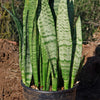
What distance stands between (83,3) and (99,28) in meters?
0.81

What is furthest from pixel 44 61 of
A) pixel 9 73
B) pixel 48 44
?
pixel 9 73

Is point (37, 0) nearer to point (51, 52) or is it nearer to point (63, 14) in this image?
point (63, 14)

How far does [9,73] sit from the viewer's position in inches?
87.7

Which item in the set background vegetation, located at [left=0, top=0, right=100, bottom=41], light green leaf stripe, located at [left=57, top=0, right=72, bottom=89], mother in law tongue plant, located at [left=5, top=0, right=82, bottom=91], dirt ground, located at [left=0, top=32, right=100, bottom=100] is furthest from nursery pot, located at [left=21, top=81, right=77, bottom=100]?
background vegetation, located at [left=0, top=0, right=100, bottom=41]

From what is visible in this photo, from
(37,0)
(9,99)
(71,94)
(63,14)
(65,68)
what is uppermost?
(37,0)

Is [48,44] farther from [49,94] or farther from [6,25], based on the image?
[6,25]

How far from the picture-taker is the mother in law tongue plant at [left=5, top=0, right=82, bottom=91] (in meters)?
1.25

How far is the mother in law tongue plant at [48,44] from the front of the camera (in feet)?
4.09

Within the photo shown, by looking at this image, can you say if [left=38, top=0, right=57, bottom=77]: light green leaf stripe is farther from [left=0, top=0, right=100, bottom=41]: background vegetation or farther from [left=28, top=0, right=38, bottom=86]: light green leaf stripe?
[left=0, top=0, right=100, bottom=41]: background vegetation

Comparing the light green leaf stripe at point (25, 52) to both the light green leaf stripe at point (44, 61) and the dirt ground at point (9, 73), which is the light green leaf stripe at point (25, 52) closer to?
the light green leaf stripe at point (44, 61)

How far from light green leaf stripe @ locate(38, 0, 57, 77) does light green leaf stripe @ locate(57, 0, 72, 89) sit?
5cm

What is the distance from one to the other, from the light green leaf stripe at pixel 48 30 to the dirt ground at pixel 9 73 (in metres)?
1.09

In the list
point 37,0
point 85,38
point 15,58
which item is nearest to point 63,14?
point 37,0

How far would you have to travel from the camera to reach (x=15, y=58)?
2344 mm
